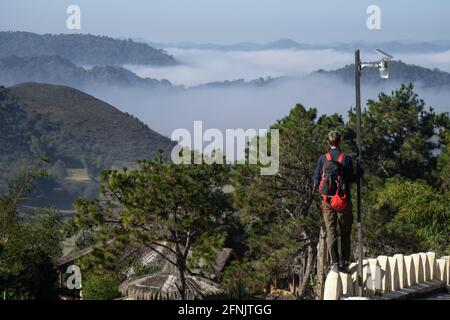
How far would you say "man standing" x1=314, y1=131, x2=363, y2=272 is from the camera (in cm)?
1091

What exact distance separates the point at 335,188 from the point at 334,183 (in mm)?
71

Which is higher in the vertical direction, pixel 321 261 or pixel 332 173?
pixel 332 173

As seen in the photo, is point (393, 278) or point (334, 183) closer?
point (334, 183)

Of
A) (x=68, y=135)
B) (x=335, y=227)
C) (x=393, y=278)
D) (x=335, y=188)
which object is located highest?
(x=335, y=188)

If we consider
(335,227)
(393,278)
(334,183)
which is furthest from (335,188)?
(393,278)

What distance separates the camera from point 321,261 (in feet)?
77.2

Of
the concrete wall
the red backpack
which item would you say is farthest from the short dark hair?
the concrete wall

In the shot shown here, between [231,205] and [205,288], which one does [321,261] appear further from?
[231,205]

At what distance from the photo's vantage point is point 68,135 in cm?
18762

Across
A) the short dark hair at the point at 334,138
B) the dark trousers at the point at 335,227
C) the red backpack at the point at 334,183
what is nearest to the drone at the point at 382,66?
the short dark hair at the point at 334,138

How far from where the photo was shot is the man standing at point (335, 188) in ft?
35.8

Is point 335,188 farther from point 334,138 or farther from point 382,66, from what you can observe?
point 382,66
